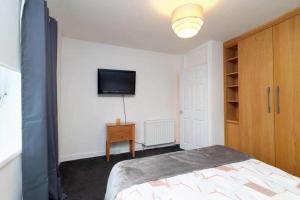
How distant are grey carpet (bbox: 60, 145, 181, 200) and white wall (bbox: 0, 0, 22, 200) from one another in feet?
2.57

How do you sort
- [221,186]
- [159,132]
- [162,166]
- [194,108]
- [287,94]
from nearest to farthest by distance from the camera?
[221,186] < [162,166] < [287,94] < [194,108] < [159,132]

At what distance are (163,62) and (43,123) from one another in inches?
120

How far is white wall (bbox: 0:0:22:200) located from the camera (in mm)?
1120

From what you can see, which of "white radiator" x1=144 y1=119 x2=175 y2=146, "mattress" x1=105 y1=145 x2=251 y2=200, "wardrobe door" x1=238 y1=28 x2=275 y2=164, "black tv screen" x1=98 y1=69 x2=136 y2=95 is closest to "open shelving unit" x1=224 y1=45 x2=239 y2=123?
"wardrobe door" x1=238 y1=28 x2=275 y2=164

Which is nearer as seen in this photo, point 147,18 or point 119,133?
point 147,18

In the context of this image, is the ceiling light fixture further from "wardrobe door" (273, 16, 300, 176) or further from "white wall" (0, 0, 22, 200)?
"white wall" (0, 0, 22, 200)

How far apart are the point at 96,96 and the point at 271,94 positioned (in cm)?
304

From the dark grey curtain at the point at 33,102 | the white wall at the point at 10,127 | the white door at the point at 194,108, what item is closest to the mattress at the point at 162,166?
the dark grey curtain at the point at 33,102

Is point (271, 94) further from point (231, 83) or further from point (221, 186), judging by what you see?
point (221, 186)

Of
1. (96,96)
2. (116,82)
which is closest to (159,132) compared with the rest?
(116,82)

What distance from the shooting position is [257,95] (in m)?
2.56

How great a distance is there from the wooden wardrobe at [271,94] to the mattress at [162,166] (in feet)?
3.24

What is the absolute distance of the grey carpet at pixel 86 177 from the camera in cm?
200

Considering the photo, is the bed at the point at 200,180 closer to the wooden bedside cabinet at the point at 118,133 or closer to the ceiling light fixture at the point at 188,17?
the ceiling light fixture at the point at 188,17
